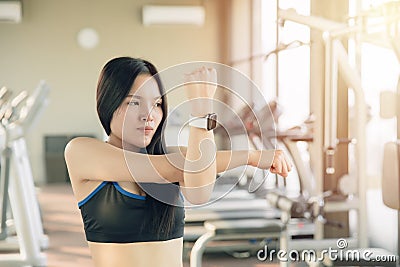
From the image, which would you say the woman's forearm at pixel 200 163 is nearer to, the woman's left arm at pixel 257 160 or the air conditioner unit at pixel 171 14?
the woman's left arm at pixel 257 160

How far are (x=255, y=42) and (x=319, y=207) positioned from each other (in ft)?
9.61

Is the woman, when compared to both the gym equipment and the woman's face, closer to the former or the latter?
the woman's face

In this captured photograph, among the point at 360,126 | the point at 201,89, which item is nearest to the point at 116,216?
the point at 201,89

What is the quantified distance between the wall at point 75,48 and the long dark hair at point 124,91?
561 cm

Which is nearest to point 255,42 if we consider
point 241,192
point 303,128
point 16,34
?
point 241,192

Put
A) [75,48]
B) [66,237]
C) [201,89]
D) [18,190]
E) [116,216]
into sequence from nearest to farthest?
[201,89]
[116,216]
[18,190]
[66,237]
[75,48]

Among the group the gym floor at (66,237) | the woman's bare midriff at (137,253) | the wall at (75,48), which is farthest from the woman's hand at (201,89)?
the wall at (75,48)

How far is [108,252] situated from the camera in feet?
3.05

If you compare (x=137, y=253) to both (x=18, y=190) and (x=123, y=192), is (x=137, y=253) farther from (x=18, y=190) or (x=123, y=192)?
(x=18, y=190)

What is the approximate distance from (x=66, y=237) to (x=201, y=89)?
3362 mm

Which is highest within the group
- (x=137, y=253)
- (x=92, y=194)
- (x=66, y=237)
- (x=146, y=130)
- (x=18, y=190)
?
(x=146, y=130)

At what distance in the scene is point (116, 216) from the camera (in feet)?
2.94

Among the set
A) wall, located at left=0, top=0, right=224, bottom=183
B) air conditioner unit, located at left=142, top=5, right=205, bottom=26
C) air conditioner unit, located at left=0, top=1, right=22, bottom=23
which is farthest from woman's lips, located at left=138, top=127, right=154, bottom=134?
air conditioner unit, located at left=0, top=1, right=22, bottom=23

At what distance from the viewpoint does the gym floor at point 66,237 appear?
10.5ft
